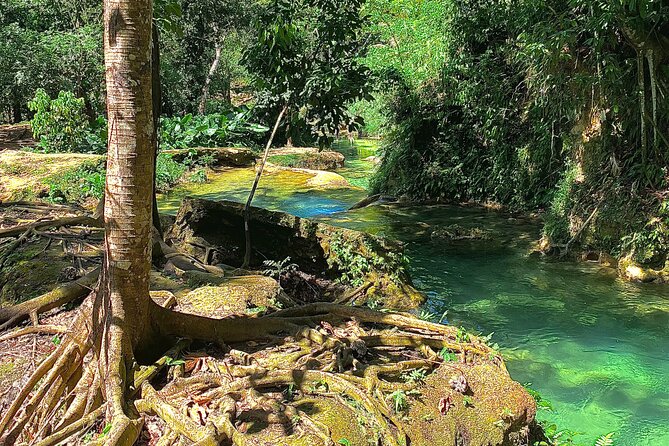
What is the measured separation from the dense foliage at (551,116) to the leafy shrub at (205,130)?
27.2 ft

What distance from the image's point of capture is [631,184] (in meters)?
10.2

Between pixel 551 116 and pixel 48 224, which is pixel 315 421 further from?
pixel 551 116

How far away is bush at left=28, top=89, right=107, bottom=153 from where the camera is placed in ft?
58.7

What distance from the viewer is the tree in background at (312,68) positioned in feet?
25.4

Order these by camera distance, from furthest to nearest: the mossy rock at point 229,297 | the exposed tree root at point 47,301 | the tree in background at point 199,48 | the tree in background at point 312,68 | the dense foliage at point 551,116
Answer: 1. the tree in background at point 199,48
2. the dense foliage at point 551,116
3. the tree in background at point 312,68
4. the mossy rock at point 229,297
5. the exposed tree root at point 47,301

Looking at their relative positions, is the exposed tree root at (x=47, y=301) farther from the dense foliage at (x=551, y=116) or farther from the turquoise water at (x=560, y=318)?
the dense foliage at (x=551, y=116)

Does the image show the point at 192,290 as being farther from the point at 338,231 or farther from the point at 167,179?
the point at 167,179

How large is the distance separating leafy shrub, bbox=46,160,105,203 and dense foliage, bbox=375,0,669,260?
815 cm

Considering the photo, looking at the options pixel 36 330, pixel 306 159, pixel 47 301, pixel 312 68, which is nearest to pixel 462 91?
pixel 312 68

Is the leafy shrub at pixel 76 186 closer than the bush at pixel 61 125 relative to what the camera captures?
Yes

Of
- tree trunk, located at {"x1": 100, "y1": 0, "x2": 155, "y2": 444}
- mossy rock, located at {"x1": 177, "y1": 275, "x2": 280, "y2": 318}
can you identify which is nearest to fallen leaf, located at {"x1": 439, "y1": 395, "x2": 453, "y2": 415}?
tree trunk, located at {"x1": 100, "y1": 0, "x2": 155, "y2": 444}

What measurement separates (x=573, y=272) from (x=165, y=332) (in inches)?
314

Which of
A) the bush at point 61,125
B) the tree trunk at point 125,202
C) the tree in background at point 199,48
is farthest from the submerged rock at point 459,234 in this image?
the tree in background at point 199,48

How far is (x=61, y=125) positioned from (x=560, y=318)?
53.9ft
